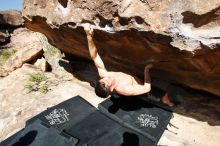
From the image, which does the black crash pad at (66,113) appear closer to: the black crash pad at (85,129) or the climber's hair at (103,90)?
the black crash pad at (85,129)

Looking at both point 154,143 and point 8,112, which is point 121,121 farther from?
point 8,112

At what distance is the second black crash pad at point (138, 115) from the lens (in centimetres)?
376

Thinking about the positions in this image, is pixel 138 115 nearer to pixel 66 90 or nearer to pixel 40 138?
pixel 40 138

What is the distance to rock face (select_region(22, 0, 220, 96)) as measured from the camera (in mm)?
3121

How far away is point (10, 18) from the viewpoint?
35.3ft

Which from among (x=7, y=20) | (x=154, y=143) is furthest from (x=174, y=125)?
(x=7, y=20)

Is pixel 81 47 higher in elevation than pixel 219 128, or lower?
higher

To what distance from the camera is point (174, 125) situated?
395 centimetres

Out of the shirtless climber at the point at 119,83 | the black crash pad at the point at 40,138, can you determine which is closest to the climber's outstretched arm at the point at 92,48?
the shirtless climber at the point at 119,83

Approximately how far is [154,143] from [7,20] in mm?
8684

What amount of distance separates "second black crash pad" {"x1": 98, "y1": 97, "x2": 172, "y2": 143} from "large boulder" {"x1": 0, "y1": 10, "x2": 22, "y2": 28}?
24.7 ft

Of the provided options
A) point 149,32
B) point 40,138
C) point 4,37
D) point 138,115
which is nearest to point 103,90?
point 138,115

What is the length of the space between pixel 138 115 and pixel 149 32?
47.3 inches

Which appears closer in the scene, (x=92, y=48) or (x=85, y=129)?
(x=85, y=129)
